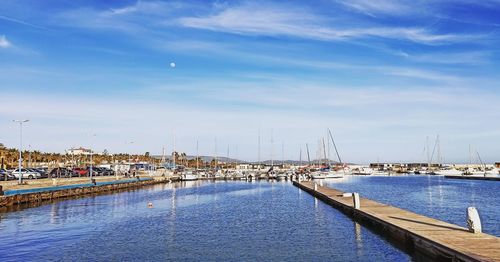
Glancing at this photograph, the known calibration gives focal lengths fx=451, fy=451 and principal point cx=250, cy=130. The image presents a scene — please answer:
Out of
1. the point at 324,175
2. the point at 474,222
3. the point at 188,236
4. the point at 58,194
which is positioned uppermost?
the point at 474,222

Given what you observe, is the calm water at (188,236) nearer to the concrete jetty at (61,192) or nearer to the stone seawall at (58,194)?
the stone seawall at (58,194)

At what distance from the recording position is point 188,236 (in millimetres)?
35844

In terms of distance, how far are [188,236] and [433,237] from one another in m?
18.6

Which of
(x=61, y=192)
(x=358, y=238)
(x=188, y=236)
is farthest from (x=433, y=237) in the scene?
(x=61, y=192)

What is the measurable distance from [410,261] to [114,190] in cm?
7677

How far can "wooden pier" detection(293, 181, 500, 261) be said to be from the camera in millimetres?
21144

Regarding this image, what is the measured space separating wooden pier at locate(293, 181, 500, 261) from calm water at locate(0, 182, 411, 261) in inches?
44.0

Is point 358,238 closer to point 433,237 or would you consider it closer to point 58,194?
point 433,237

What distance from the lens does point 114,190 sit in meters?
92.9

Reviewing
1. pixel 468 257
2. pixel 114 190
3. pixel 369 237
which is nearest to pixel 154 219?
pixel 369 237

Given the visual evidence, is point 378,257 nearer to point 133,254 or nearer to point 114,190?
point 133,254

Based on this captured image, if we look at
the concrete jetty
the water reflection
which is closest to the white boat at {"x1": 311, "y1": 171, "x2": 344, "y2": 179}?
the concrete jetty

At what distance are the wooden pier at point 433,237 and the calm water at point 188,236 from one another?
3.66 feet

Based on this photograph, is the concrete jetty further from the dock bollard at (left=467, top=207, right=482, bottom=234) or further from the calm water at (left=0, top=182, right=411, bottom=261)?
the dock bollard at (left=467, top=207, right=482, bottom=234)
